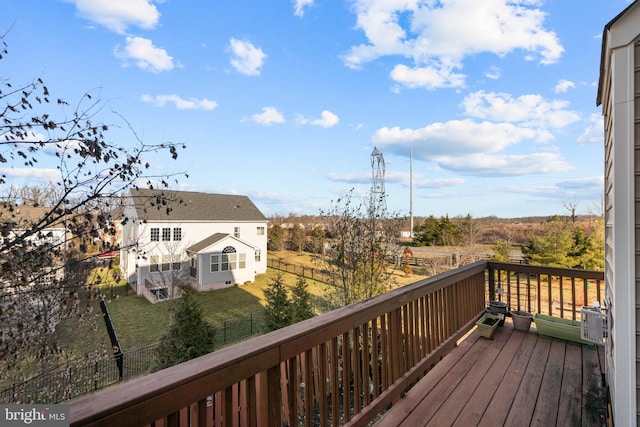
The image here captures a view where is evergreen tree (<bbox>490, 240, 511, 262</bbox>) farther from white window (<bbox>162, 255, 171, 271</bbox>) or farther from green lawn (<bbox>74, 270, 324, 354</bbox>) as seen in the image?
white window (<bbox>162, 255, 171, 271</bbox>)

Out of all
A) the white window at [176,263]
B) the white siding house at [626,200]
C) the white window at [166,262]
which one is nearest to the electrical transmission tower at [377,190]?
the white siding house at [626,200]

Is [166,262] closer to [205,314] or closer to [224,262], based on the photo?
[224,262]

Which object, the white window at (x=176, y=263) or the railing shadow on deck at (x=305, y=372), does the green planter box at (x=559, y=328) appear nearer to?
the railing shadow on deck at (x=305, y=372)

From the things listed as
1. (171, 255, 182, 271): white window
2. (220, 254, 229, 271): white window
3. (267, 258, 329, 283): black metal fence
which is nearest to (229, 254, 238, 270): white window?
(220, 254, 229, 271): white window

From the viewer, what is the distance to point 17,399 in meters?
3.78

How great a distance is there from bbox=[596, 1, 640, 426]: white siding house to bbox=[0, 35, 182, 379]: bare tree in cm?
380

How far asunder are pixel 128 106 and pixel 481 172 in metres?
14.6

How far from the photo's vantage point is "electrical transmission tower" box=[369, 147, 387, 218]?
6715mm

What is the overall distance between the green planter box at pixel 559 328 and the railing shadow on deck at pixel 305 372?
1.00 metres

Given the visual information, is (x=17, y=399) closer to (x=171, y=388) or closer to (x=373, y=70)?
(x=171, y=388)

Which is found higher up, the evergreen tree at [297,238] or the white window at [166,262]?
the evergreen tree at [297,238]

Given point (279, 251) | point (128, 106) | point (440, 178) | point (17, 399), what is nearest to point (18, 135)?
point (128, 106)

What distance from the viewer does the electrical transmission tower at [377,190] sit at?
22.0 feet

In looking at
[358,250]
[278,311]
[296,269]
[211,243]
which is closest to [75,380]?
[278,311]
